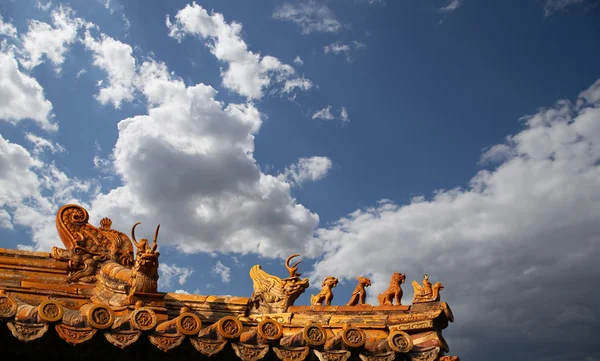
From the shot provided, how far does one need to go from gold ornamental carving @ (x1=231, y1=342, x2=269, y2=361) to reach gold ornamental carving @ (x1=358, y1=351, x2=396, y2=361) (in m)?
1.23

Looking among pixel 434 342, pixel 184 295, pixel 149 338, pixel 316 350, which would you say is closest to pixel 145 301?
pixel 184 295

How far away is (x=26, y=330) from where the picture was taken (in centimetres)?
657

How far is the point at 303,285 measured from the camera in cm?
1202

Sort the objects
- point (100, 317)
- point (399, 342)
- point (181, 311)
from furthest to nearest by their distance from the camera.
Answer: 1. point (181, 311)
2. point (399, 342)
3. point (100, 317)

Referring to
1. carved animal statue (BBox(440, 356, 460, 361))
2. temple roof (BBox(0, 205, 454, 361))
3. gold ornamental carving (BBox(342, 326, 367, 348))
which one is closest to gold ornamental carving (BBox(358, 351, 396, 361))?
temple roof (BBox(0, 205, 454, 361))

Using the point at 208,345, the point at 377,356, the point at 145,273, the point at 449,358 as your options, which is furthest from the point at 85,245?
the point at 449,358

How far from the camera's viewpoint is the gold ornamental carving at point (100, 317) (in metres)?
6.75

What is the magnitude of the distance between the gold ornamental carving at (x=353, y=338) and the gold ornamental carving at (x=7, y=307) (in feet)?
12.6

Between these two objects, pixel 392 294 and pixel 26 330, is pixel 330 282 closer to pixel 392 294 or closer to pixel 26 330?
pixel 392 294

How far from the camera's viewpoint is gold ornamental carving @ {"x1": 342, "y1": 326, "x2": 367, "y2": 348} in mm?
7336

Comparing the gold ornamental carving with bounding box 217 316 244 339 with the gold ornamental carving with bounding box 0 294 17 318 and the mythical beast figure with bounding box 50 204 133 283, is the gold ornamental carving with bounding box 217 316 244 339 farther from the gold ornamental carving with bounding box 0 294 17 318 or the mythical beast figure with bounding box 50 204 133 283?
the mythical beast figure with bounding box 50 204 133 283

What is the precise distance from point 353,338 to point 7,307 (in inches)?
159

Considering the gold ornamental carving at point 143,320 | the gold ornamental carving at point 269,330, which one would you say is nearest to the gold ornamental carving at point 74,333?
the gold ornamental carving at point 143,320

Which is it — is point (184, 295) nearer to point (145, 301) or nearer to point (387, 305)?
point (145, 301)
